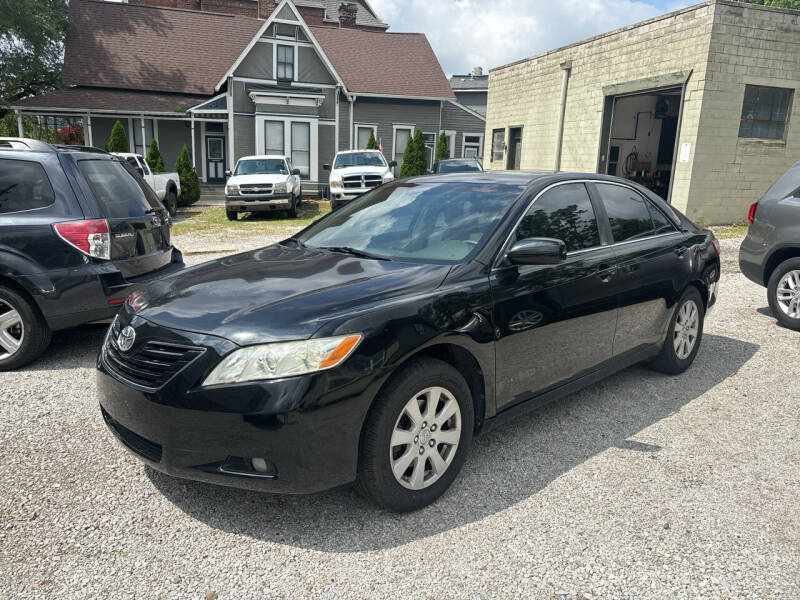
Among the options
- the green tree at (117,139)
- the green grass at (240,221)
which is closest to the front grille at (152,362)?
→ the green grass at (240,221)

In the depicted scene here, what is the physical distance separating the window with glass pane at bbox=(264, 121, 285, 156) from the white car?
6.91m

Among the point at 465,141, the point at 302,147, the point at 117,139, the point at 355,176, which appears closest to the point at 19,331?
the point at 355,176

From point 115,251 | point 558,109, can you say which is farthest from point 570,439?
point 558,109

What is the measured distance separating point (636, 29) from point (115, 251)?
17.2 meters

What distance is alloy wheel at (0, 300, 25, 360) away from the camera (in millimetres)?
5035

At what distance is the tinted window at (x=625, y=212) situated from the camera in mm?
4551

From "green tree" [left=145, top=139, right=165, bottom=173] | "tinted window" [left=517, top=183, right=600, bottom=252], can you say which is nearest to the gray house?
"green tree" [left=145, top=139, right=165, bottom=173]

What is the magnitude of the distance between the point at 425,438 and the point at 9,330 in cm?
385

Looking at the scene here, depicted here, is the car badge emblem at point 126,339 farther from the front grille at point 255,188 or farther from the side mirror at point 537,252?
the front grille at point 255,188

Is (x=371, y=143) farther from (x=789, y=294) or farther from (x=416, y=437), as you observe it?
(x=416, y=437)

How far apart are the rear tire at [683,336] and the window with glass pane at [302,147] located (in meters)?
22.6

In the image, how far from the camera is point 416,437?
122 inches

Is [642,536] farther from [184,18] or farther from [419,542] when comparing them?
[184,18]

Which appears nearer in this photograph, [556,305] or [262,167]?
[556,305]
